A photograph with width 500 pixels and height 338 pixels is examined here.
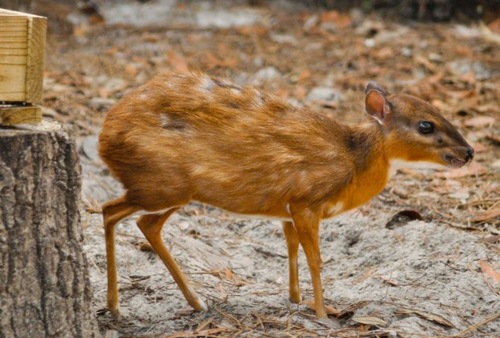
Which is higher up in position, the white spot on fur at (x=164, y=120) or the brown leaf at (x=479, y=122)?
the white spot on fur at (x=164, y=120)

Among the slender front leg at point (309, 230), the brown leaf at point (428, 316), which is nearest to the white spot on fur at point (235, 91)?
the slender front leg at point (309, 230)

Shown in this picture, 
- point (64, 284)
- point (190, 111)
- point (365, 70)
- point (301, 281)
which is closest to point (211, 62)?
point (365, 70)

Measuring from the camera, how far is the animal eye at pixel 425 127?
4.50 metres

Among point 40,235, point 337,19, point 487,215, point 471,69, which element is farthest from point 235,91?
point 337,19

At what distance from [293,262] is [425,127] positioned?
99cm

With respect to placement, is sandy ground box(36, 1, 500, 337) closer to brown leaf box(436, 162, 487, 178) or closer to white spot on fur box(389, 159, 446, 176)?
brown leaf box(436, 162, 487, 178)

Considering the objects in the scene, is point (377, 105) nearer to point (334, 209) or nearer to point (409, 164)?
point (409, 164)

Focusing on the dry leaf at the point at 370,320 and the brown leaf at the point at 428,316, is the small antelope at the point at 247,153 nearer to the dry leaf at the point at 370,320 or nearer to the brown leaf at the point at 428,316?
the dry leaf at the point at 370,320

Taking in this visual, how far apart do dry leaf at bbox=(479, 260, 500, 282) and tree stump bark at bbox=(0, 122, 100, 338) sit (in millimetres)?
2371

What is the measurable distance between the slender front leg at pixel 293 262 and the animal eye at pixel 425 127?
2.78ft

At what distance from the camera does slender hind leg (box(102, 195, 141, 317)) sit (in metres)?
4.32

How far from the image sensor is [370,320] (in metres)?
4.34

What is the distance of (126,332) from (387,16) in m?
8.16

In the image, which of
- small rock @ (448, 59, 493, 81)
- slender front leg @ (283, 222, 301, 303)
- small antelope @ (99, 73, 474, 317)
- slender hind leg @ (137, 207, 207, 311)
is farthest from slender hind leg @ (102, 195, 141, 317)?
small rock @ (448, 59, 493, 81)
